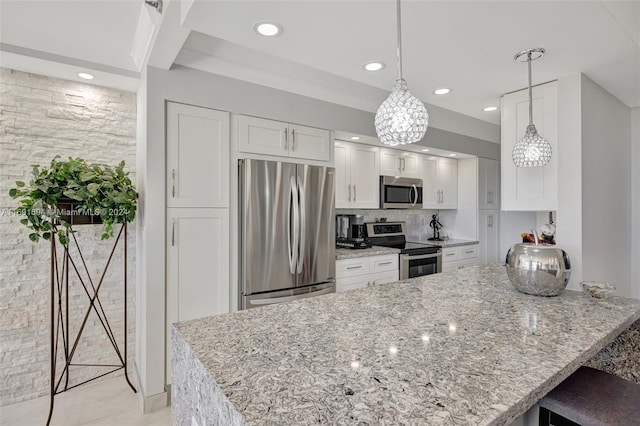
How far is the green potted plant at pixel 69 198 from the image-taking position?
1.94 meters

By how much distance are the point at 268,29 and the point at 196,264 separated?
161 centimetres

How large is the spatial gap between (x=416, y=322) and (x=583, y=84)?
7.30ft

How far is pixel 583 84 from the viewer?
2.24 m

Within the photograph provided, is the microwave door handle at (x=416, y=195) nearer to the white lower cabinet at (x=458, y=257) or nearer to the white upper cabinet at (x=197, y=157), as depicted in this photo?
the white lower cabinet at (x=458, y=257)

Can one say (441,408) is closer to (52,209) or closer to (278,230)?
(278,230)

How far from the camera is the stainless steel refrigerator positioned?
8.17ft

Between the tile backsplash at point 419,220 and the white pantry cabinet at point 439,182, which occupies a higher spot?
the white pantry cabinet at point 439,182

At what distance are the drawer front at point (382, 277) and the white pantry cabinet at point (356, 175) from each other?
740mm

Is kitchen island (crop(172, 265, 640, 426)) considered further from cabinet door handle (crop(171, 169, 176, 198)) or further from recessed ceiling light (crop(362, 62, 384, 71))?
recessed ceiling light (crop(362, 62, 384, 71))

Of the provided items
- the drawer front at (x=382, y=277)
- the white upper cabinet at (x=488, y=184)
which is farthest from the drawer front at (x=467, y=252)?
the drawer front at (x=382, y=277)

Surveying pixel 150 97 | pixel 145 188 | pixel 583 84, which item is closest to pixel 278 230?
pixel 145 188

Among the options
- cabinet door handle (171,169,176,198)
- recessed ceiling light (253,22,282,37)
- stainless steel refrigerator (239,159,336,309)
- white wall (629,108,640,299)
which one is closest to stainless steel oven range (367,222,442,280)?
stainless steel refrigerator (239,159,336,309)

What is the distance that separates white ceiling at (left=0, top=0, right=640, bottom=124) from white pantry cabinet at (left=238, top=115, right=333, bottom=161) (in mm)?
342

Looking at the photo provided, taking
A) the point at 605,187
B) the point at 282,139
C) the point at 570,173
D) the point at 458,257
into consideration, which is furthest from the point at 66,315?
the point at 605,187
